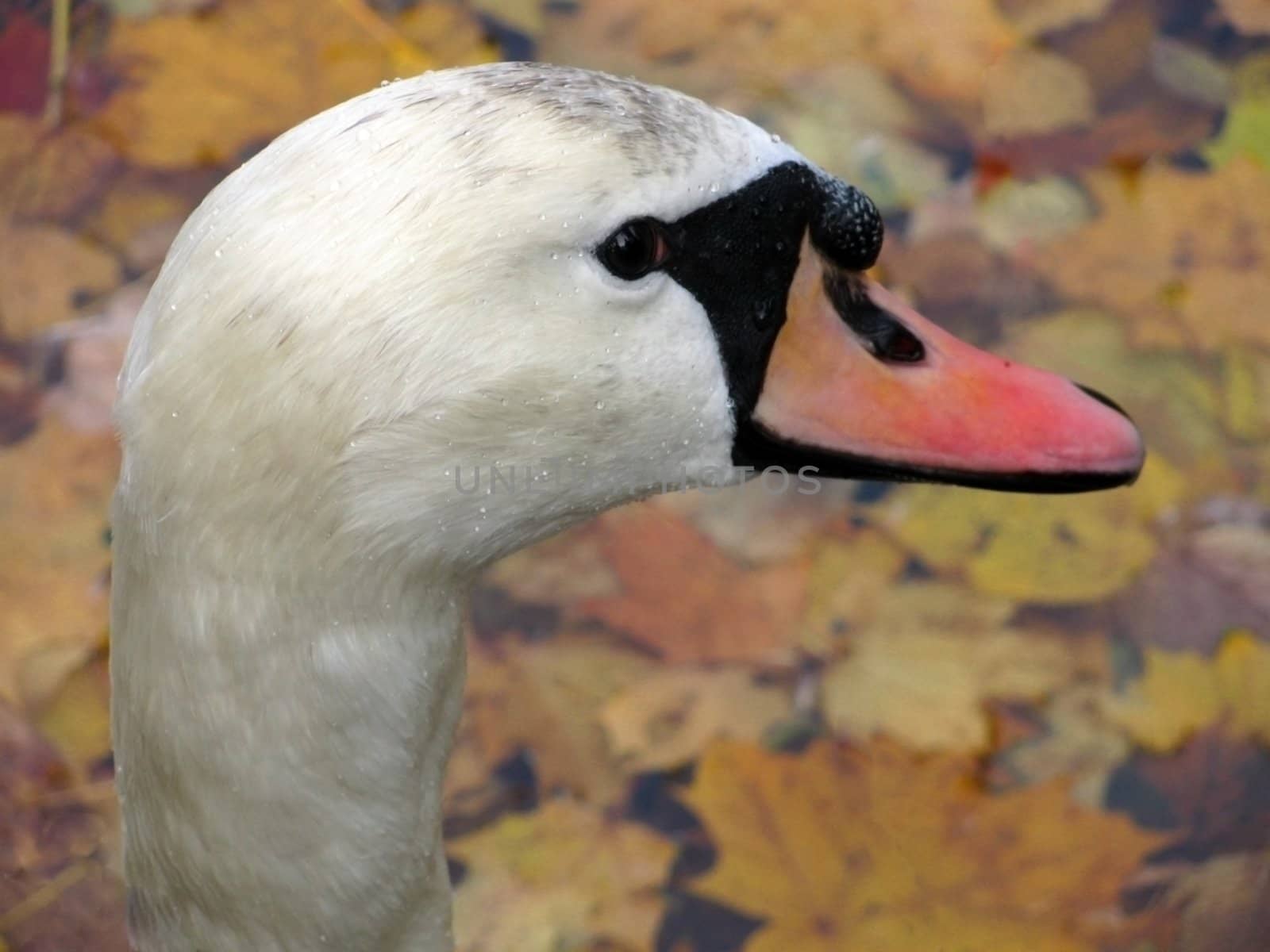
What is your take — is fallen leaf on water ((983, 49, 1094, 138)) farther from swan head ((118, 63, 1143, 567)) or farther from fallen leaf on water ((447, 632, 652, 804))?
swan head ((118, 63, 1143, 567))

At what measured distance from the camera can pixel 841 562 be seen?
274 centimetres

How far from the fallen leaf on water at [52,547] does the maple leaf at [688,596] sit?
82 centimetres

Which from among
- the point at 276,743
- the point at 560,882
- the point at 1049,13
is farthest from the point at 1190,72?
the point at 276,743

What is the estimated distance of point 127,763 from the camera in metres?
1.36

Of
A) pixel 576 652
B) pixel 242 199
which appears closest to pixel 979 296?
pixel 576 652

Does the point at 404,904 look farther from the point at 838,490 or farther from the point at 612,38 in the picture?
the point at 612,38

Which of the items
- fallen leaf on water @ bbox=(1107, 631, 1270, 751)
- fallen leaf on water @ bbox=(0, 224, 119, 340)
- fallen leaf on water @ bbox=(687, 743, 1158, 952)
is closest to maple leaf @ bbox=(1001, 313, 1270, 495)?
fallen leaf on water @ bbox=(1107, 631, 1270, 751)

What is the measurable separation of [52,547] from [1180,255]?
2.16 meters

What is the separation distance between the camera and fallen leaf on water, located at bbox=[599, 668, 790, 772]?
246 centimetres

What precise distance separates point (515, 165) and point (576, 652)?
1550 millimetres

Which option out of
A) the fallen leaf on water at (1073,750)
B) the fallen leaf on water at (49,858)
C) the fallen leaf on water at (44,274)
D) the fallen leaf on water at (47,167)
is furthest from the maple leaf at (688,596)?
the fallen leaf on water at (47,167)

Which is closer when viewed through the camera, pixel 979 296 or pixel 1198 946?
pixel 1198 946

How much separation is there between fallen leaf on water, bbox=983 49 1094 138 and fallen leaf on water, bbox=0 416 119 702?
191 centimetres

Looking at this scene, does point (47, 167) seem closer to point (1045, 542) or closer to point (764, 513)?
point (764, 513)
